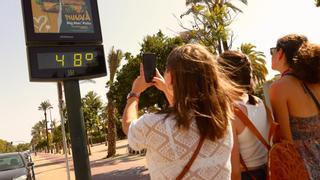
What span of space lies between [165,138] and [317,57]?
5.45 feet

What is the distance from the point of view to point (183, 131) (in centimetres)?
236

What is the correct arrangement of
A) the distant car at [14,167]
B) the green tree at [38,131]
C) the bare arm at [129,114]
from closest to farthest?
the bare arm at [129,114]
the distant car at [14,167]
the green tree at [38,131]

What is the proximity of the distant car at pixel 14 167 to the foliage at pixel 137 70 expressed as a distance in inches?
473

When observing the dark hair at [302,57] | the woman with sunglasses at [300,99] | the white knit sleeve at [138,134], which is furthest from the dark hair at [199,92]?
the dark hair at [302,57]

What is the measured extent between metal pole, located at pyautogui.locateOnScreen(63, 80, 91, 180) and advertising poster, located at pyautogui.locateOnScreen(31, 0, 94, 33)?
67 centimetres

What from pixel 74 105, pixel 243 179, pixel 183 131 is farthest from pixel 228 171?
pixel 74 105

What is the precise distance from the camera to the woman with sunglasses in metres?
3.28

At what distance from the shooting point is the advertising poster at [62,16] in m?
5.49

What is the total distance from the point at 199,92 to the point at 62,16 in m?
3.74

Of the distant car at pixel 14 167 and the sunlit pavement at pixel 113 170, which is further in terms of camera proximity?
the sunlit pavement at pixel 113 170

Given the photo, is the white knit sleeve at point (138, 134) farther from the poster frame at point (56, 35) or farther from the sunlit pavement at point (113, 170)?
the sunlit pavement at point (113, 170)

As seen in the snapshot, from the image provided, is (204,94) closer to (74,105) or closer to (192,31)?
(74,105)

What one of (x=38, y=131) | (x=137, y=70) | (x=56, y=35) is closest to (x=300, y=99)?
(x=56, y=35)

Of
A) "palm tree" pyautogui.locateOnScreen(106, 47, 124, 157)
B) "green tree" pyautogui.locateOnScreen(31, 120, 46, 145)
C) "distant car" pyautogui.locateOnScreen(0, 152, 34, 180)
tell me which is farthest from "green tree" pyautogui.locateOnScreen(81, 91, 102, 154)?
"green tree" pyautogui.locateOnScreen(31, 120, 46, 145)
